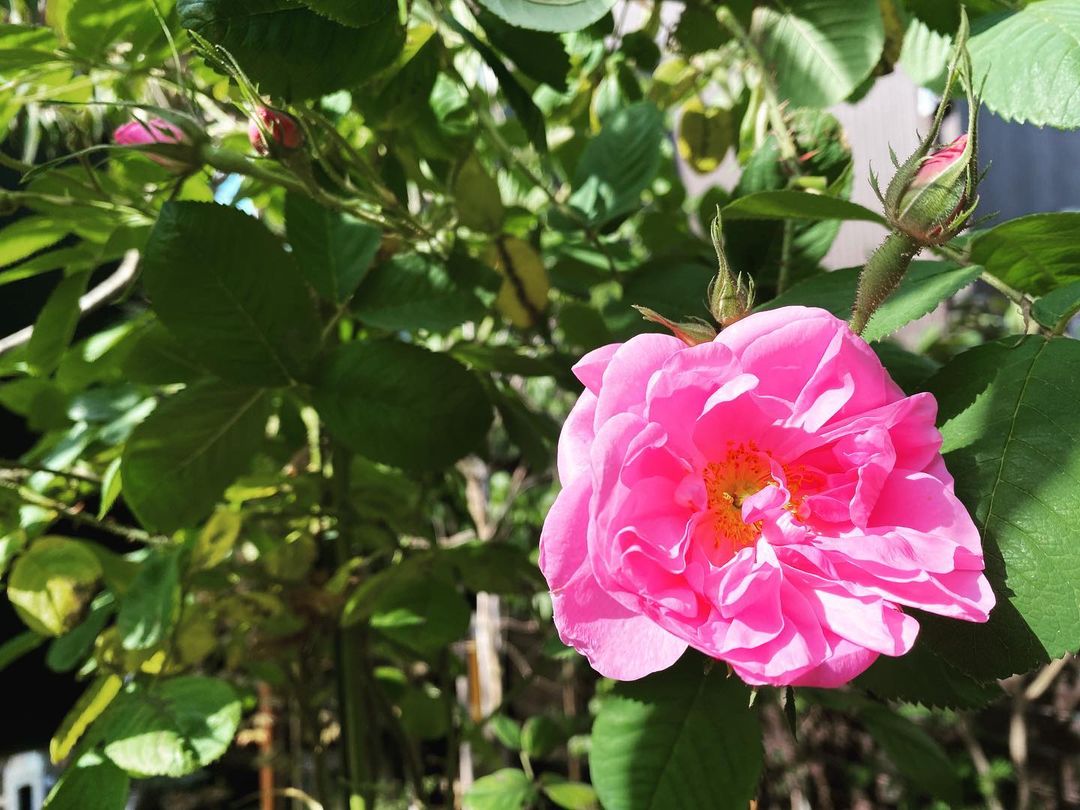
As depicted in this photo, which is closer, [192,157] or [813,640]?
[813,640]

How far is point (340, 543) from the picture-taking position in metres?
0.64

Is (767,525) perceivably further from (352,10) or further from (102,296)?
(102,296)

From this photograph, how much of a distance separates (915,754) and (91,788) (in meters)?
0.64

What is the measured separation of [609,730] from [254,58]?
1.28 ft

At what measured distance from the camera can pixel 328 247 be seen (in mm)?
503

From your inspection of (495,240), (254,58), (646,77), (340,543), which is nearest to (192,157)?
(254,58)

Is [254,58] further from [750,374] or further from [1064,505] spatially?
[1064,505]

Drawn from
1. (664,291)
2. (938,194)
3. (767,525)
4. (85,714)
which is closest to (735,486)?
(767,525)

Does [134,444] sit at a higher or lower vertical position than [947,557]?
lower

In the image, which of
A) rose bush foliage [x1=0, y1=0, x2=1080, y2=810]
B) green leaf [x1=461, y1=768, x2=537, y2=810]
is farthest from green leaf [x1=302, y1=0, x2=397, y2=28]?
green leaf [x1=461, y1=768, x2=537, y2=810]

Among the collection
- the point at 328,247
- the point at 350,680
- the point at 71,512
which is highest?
the point at 328,247

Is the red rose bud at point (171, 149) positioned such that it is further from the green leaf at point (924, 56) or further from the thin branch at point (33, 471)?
the green leaf at point (924, 56)

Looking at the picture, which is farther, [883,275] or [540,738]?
[540,738]

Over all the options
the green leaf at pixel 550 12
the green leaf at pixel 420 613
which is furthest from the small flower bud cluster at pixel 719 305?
the green leaf at pixel 420 613
